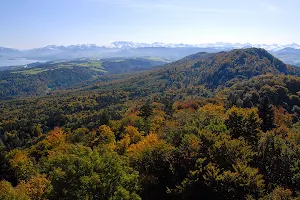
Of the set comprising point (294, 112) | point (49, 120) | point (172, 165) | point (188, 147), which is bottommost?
point (49, 120)

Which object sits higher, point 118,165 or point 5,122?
point 118,165

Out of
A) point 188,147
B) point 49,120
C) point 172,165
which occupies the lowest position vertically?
point 49,120

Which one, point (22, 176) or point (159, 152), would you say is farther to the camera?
point (22, 176)

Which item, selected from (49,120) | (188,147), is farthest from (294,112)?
(49,120)

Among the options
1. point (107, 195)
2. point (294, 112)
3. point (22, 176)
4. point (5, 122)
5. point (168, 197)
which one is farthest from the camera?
point (5, 122)

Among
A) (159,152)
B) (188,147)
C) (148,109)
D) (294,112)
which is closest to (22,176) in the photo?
(159,152)

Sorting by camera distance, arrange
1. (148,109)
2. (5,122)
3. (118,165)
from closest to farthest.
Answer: (118,165), (148,109), (5,122)

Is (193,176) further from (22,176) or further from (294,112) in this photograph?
(294,112)

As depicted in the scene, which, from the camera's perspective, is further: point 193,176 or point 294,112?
point 294,112

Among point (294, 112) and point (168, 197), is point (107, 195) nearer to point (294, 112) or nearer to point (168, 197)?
point (168, 197)
